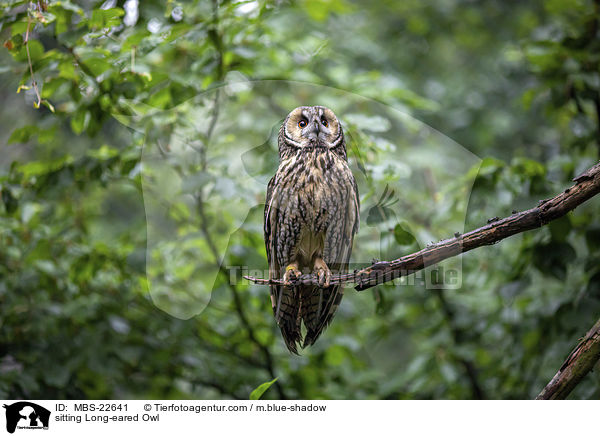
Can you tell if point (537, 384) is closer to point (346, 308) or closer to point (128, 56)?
point (346, 308)

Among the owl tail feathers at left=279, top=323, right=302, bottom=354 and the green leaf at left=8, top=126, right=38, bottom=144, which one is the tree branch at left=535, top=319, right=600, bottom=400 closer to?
the owl tail feathers at left=279, top=323, right=302, bottom=354

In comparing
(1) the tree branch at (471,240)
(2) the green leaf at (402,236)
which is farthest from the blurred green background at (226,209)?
(1) the tree branch at (471,240)

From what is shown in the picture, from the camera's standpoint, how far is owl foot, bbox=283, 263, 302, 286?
1429 mm

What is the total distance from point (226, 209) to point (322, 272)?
26.0 inches

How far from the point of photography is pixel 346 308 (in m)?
2.78

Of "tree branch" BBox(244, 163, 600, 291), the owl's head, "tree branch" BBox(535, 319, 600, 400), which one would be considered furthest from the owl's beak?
"tree branch" BBox(535, 319, 600, 400)

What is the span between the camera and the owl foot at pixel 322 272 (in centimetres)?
138

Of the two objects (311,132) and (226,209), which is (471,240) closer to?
(311,132)

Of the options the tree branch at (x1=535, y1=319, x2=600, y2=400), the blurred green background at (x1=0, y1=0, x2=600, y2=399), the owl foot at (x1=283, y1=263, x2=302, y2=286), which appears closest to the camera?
the owl foot at (x1=283, y1=263, x2=302, y2=286)

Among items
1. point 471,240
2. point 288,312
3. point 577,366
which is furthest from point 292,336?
point 577,366
